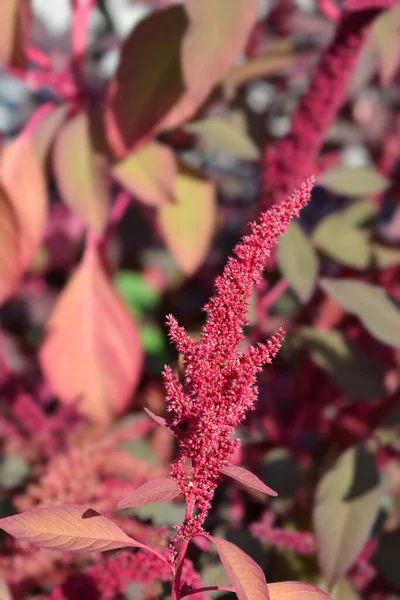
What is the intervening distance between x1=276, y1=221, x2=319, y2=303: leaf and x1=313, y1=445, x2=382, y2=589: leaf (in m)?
0.15

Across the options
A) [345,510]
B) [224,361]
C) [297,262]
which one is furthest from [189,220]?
[224,361]

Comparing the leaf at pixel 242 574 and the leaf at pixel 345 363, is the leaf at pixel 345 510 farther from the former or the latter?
the leaf at pixel 242 574

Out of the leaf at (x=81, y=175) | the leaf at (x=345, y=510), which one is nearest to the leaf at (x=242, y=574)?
the leaf at (x=345, y=510)

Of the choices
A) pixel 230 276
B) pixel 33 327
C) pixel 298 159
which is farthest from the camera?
pixel 33 327

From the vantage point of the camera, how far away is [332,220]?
2.32 feet

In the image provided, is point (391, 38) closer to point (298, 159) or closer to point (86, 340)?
point (298, 159)

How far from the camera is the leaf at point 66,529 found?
0.30 metres

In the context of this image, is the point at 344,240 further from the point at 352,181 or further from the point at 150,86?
the point at 150,86

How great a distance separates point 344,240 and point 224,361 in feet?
1.38

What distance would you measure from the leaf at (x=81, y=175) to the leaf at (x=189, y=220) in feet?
0.32

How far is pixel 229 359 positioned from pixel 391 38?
50cm

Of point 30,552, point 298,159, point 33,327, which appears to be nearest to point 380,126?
point 298,159

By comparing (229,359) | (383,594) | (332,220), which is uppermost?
(229,359)

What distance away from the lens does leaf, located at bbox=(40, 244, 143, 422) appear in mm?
738
